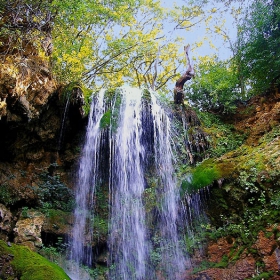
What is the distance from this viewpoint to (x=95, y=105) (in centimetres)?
977

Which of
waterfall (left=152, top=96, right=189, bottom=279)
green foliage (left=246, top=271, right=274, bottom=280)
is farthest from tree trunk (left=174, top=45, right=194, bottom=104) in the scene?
green foliage (left=246, top=271, right=274, bottom=280)

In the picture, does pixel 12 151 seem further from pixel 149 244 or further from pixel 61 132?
pixel 149 244

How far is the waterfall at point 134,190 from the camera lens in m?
7.22

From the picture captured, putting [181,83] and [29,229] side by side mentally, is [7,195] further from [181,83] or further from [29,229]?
[181,83]

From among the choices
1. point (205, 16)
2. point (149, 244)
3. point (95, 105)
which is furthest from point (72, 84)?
point (205, 16)

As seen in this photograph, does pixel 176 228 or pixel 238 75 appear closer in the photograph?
pixel 176 228

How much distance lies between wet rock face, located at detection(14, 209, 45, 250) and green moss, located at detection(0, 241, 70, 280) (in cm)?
207

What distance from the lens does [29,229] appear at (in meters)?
6.86

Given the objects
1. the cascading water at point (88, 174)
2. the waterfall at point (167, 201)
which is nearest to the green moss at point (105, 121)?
the cascading water at point (88, 174)

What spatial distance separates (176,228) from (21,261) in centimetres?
418

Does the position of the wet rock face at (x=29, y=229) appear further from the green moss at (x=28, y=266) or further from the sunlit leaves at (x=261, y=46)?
the sunlit leaves at (x=261, y=46)

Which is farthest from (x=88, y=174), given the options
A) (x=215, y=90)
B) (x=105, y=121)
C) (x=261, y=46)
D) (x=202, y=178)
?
(x=261, y=46)

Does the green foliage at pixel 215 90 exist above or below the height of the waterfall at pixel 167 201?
above

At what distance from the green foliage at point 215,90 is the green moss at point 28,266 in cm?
838
